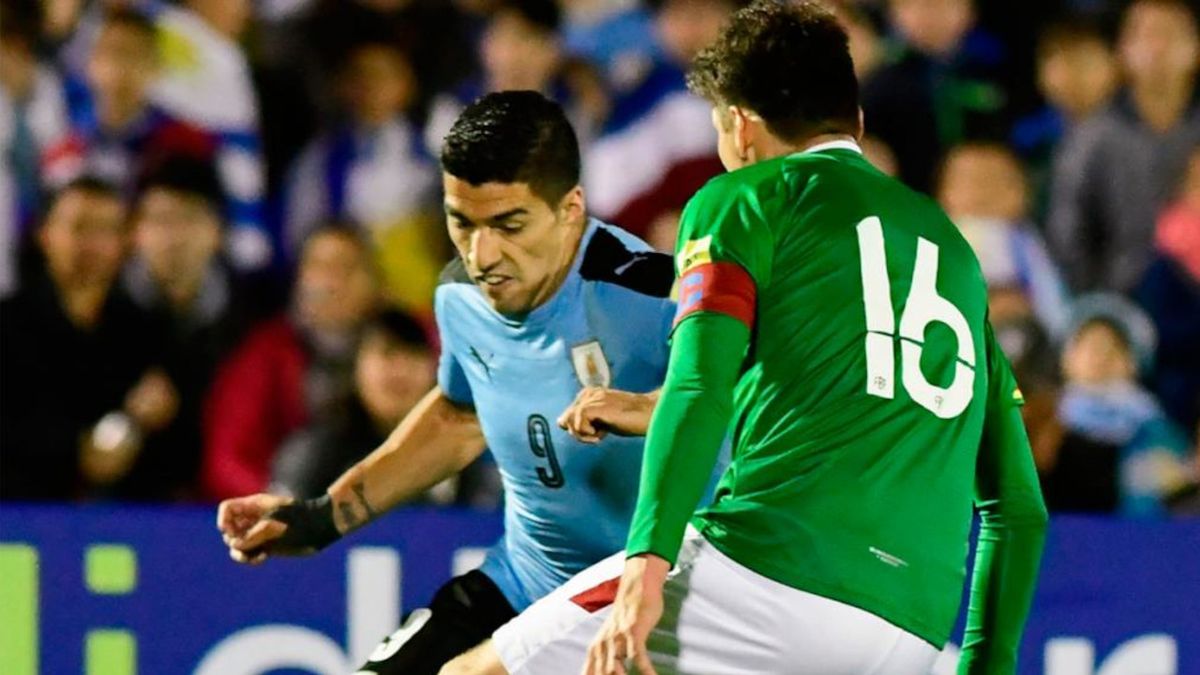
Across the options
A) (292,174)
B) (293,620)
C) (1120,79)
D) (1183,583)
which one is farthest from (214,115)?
(1183,583)

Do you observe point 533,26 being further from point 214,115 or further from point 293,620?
point 293,620

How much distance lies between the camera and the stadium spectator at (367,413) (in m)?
6.80

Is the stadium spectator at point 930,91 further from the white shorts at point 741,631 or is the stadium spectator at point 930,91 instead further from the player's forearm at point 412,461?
the white shorts at point 741,631

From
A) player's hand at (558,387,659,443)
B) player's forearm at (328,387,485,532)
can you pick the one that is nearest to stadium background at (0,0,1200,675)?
player's forearm at (328,387,485,532)

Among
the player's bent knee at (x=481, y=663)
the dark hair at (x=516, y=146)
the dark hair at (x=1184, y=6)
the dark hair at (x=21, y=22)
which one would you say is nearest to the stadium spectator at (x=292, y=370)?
the dark hair at (x=21, y=22)

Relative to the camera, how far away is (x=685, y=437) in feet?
11.0

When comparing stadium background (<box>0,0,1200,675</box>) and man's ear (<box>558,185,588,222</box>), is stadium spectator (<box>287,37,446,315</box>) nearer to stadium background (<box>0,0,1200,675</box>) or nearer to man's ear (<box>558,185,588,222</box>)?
stadium background (<box>0,0,1200,675</box>)

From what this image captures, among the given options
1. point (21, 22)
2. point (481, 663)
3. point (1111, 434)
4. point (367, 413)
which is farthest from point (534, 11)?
point (481, 663)

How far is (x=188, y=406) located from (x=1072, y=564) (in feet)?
9.36

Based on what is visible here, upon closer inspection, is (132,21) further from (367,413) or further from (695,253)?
(695,253)

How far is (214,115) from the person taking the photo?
831cm

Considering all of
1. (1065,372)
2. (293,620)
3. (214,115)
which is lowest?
(293,620)

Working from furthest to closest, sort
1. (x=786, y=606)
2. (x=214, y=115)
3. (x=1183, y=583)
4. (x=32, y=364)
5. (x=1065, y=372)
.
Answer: (x=214, y=115) < (x=1065, y=372) < (x=32, y=364) < (x=1183, y=583) < (x=786, y=606)

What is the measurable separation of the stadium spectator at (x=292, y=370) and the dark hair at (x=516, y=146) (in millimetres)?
2906
